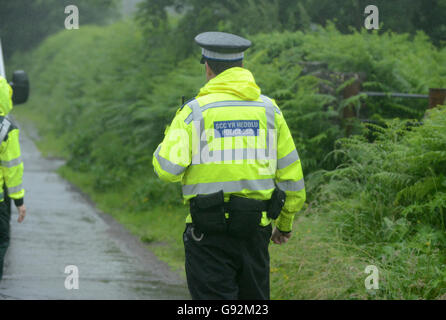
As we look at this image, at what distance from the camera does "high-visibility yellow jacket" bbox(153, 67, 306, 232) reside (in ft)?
13.2

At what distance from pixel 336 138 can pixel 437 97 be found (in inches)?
57.2

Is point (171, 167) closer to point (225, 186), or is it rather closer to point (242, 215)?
point (225, 186)

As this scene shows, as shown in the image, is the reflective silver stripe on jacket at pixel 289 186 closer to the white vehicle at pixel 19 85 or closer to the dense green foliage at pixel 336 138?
the dense green foliage at pixel 336 138

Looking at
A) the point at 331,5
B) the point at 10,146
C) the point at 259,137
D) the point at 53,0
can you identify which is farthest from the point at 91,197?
the point at 53,0

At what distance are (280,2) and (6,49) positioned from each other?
28090 mm

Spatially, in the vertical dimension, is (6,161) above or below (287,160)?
below

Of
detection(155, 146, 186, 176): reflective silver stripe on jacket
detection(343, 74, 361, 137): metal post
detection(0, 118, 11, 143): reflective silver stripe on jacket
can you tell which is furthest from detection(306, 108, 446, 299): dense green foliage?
detection(0, 118, 11, 143): reflective silver stripe on jacket

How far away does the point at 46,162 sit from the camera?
697 inches

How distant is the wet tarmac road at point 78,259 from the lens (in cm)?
712

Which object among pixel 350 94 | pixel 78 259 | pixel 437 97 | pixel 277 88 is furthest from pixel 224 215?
pixel 277 88

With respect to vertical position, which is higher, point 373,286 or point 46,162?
point 373,286

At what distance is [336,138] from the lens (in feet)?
29.9

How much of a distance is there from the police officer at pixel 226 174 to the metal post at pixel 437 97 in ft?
15.3

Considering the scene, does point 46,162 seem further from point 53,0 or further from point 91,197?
point 53,0
